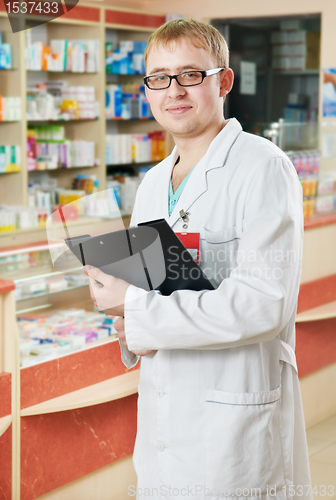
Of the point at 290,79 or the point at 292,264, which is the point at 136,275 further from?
the point at 290,79

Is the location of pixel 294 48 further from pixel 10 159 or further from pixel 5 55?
pixel 10 159

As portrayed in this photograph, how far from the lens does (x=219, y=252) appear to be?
152cm

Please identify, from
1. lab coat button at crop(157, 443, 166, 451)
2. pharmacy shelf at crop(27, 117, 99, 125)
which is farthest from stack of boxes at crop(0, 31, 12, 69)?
lab coat button at crop(157, 443, 166, 451)

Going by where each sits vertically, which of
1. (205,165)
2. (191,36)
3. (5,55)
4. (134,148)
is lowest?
(134,148)

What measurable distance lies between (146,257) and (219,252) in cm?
20

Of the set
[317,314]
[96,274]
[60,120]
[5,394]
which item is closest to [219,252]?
[96,274]

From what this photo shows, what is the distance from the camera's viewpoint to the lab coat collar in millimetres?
1549

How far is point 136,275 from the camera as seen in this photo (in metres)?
1.46

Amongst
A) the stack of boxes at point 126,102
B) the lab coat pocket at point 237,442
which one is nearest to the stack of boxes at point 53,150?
the stack of boxes at point 126,102

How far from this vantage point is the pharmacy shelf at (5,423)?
209cm

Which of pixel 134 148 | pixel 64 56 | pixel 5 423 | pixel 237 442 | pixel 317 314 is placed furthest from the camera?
pixel 134 148

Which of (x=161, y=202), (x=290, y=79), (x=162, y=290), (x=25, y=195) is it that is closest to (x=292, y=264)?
(x=162, y=290)

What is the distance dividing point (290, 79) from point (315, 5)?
49.6 inches

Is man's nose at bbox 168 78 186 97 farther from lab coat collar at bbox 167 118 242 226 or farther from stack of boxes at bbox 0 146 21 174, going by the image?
stack of boxes at bbox 0 146 21 174
